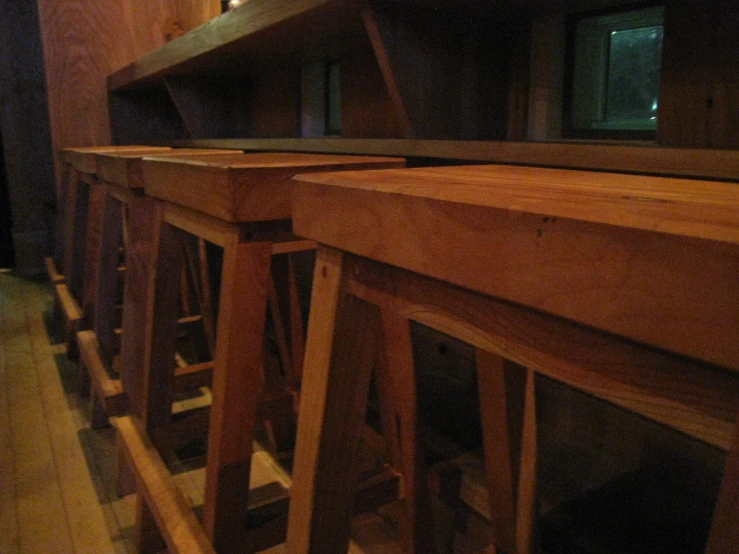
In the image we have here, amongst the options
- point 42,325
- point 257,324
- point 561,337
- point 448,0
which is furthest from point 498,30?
point 42,325

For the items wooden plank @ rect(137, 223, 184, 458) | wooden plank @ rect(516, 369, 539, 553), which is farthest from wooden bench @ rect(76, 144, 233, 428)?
wooden plank @ rect(516, 369, 539, 553)

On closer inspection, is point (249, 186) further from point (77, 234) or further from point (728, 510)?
point (77, 234)

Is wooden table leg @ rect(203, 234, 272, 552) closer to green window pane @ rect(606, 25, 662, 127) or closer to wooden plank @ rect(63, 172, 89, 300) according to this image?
green window pane @ rect(606, 25, 662, 127)

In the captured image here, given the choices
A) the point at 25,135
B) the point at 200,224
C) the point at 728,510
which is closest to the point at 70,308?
the point at 200,224

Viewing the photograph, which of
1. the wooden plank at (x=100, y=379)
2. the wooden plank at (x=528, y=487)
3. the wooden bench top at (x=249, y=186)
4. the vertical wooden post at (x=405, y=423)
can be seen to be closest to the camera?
the wooden plank at (x=528, y=487)

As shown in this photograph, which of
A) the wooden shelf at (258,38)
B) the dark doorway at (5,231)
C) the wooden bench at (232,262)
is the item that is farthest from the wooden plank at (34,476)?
the dark doorway at (5,231)

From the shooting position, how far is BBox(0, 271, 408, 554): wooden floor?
1582 mm

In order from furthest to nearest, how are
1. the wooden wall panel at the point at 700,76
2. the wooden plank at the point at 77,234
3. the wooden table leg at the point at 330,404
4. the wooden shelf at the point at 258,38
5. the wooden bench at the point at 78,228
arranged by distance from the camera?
the wooden plank at the point at 77,234 < the wooden bench at the point at 78,228 < the wooden shelf at the point at 258,38 < the wooden wall panel at the point at 700,76 < the wooden table leg at the point at 330,404

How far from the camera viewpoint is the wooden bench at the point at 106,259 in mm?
1504

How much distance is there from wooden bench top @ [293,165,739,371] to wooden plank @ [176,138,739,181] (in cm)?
20

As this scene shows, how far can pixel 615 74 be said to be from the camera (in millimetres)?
1281

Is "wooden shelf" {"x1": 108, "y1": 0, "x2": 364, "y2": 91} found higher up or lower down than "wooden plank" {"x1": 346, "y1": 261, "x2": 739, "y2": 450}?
higher up

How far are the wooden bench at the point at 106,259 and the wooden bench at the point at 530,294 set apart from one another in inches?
35.1

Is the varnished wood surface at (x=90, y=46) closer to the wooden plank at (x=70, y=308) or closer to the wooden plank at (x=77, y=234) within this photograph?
the wooden plank at (x=77, y=234)
